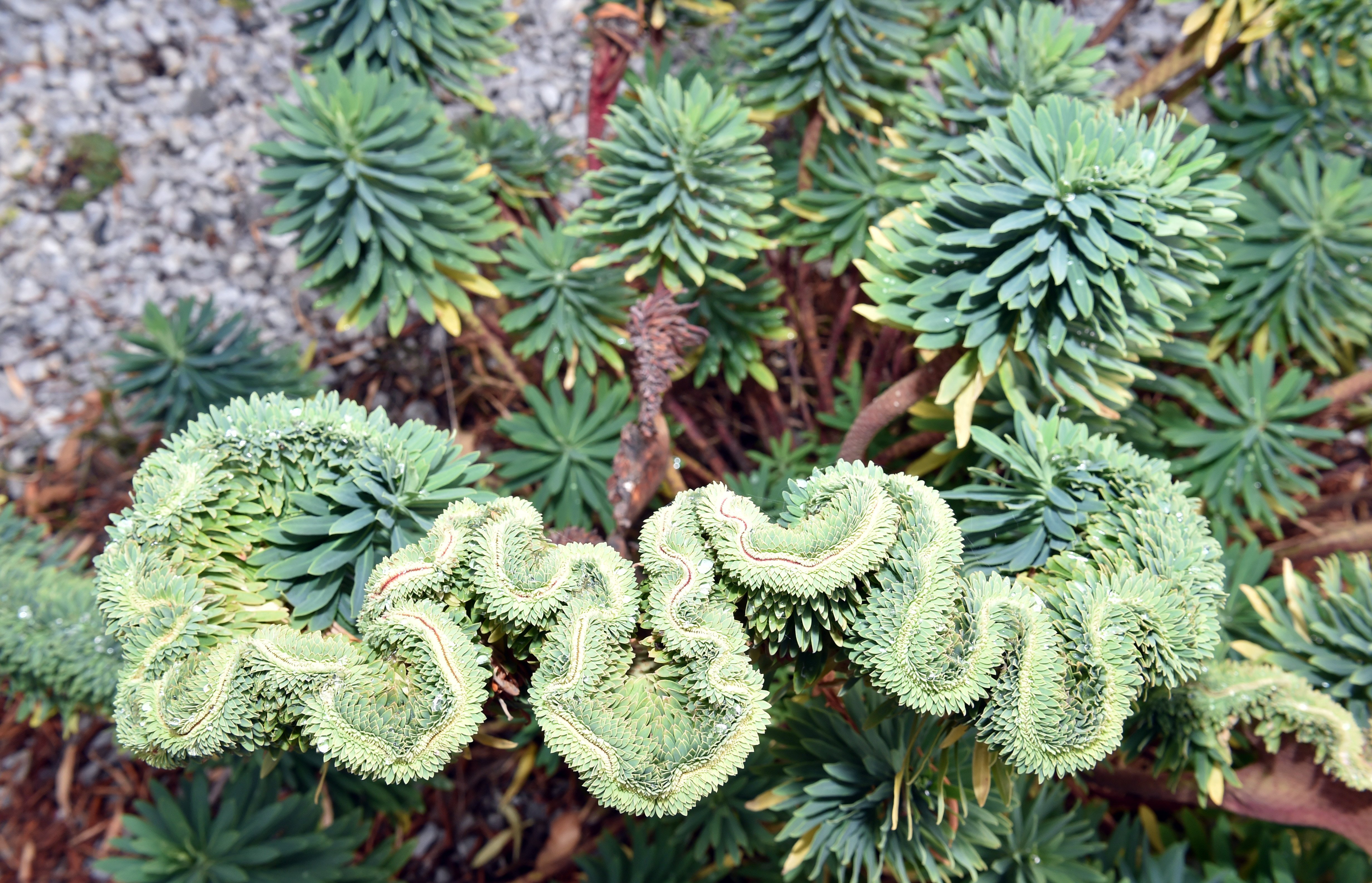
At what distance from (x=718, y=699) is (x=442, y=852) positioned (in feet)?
5.26

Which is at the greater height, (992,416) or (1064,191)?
(1064,191)

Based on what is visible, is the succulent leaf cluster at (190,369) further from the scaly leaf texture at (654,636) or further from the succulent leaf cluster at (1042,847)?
the succulent leaf cluster at (1042,847)

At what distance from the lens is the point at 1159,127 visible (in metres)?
1.29

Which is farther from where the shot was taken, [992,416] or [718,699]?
[992,416]

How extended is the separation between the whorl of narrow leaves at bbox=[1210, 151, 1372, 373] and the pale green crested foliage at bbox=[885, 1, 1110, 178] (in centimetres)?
47

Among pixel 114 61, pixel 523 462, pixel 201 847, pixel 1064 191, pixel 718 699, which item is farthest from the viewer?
pixel 114 61

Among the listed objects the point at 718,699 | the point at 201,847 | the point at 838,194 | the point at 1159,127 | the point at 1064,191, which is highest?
the point at 1159,127

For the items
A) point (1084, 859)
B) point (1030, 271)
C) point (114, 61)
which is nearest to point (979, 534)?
point (1030, 271)

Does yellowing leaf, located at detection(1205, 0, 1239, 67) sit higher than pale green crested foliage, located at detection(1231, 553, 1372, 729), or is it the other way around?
yellowing leaf, located at detection(1205, 0, 1239, 67)

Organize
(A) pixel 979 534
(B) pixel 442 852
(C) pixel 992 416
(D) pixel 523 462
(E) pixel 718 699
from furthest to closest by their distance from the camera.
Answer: (B) pixel 442 852 → (D) pixel 523 462 → (C) pixel 992 416 → (A) pixel 979 534 → (E) pixel 718 699

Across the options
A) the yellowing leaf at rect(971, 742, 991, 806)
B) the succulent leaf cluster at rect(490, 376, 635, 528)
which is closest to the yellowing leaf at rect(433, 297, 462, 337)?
the succulent leaf cluster at rect(490, 376, 635, 528)

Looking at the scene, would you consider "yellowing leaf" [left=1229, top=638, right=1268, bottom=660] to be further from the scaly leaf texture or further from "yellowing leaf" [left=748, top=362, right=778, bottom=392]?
"yellowing leaf" [left=748, top=362, right=778, bottom=392]

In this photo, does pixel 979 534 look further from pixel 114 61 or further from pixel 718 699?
pixel 114 61

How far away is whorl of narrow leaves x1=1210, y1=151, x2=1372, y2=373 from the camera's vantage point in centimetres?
168
